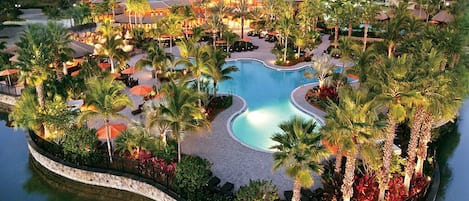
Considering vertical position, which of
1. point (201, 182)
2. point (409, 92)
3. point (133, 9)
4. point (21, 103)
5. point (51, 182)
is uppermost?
point (133, 9)

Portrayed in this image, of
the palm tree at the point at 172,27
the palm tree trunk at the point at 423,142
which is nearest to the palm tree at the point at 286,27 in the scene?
the palm tree at the point at 172,27

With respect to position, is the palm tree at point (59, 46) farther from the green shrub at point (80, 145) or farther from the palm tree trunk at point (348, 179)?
the palm tree trunk at point (348, 179)

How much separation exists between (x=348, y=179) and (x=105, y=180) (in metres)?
12.2

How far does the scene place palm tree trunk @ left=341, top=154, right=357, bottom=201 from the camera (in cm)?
1700

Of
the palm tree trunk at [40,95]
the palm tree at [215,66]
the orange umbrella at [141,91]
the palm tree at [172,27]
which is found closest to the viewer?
the palm tree trunk at [40,95]

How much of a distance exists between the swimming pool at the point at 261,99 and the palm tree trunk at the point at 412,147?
26.1 feet

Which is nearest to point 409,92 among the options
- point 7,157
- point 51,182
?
point 51,182

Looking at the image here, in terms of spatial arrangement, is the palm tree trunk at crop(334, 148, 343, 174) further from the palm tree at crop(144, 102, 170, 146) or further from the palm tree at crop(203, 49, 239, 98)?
the palm tree at crop(203, 49, 239, 98)

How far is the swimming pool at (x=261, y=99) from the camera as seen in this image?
27.6 meters

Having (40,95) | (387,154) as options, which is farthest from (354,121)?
(40,95)

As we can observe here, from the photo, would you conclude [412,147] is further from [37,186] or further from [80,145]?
[37,186]

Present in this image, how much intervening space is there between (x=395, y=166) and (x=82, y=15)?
153 ft

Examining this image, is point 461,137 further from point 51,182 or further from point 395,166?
point 51,182

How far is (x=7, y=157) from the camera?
84.3 ft
